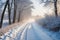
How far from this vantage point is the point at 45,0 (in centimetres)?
4859

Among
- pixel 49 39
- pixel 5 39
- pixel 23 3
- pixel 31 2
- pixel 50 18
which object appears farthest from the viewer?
pixel 31 2

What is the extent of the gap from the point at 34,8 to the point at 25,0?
817 cm

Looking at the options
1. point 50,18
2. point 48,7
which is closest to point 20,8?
point 48,7

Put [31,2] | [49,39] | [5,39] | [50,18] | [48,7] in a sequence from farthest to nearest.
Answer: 1. [31,2]
2. [48,7]
3. [50,18]
4. [49,39]
5. [5,39]

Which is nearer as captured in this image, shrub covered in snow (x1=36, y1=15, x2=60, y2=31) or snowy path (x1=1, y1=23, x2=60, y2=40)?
snowy path (x1=1, y1=23, x2=60, y2=40)

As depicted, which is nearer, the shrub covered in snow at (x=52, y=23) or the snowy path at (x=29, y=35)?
the snowy path at (x=29, y=35)

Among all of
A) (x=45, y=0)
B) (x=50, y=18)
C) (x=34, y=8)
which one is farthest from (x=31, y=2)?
(x=50, y=18)

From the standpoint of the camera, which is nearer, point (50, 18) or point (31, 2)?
point (50, 18)

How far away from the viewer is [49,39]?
570 inches

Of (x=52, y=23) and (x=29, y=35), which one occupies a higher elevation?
(x=29, y=35)

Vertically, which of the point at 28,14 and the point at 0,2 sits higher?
the point at 0,2

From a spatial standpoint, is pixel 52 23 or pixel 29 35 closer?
pixel 29 35

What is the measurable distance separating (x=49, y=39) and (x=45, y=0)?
114 feet

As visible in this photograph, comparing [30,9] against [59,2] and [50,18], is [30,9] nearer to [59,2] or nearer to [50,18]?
[59,2]
